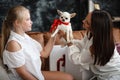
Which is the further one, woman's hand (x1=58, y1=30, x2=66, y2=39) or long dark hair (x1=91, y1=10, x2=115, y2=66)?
woman's hand (x1=58, y1=30, x2=66, y2=39)

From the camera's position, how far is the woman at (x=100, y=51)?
1.81 meters

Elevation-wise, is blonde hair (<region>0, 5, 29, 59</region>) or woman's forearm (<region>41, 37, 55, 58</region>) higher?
blonde hair (<region>0, 5, 29, 59</region>)

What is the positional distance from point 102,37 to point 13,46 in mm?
643

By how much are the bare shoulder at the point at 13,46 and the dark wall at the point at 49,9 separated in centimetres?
95

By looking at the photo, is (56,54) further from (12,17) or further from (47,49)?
(12,17)

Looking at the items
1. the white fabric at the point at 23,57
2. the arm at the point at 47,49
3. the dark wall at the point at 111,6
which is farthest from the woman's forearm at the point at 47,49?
the dark wall at the point at 111,6

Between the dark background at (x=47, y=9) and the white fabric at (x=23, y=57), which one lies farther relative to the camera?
the dark background at (x=47, y=9)

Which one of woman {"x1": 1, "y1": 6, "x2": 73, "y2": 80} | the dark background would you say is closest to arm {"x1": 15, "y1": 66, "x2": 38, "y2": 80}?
woman {"x1": 1, "y1": 6, "x2": 73, "y2": 80}

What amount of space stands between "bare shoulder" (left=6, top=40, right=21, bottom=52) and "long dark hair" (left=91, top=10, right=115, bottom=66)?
1.84 feet

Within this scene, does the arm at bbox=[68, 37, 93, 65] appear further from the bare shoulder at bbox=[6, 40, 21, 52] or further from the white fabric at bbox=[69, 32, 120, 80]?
the bare shoulder at bbox=[6, 40, 21, 52]

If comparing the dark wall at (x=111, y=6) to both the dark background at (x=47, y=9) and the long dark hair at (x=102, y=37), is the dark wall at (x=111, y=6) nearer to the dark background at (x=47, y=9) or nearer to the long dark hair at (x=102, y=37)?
the dark background at (x=47, y=9)

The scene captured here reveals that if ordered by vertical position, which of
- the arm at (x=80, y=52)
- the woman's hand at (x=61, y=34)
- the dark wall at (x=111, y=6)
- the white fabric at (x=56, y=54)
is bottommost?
the white fabric at (x=56, y=54)

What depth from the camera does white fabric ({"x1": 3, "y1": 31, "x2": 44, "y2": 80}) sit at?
5.60ft

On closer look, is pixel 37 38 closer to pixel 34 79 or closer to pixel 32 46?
pixel 32 46
